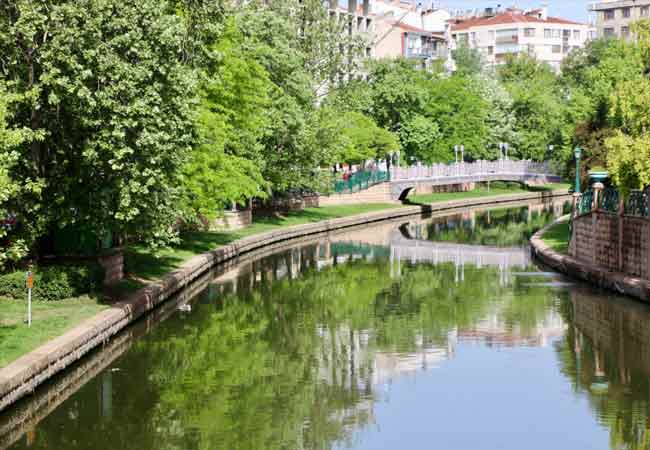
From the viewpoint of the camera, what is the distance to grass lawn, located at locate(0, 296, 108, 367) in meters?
28.3

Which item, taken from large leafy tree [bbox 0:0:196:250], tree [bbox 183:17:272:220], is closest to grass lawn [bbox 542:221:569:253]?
tree [bbox 183:17:272:220]

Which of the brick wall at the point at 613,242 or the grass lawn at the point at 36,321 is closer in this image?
the grass lawn at the point at 36,321

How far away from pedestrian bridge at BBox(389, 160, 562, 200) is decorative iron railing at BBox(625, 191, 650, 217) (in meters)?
55.2

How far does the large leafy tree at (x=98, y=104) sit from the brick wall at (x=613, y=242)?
16154 millimetres

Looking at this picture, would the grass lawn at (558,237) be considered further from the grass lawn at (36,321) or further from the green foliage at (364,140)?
the grass lawn at (36,321)

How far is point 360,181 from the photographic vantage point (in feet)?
318

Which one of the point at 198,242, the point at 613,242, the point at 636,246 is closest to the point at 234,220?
the point at 198,242

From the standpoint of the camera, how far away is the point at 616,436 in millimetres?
24250

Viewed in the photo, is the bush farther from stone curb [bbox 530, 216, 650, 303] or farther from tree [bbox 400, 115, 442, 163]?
tree [bbox 400, 115, 442, 163]

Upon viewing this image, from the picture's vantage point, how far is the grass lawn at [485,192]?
108750 millimetres

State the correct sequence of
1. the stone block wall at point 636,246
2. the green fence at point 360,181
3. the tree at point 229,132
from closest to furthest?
the stone block wall at point 636,246 → the tree at point 229,132 → the green fence at point 360,181

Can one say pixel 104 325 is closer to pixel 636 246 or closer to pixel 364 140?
pixel 636 246

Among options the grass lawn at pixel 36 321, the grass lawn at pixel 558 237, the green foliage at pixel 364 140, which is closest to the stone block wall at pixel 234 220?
the grass lawn at pixel 558 237

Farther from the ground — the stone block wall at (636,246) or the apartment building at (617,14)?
the apartment building at (617,14)
